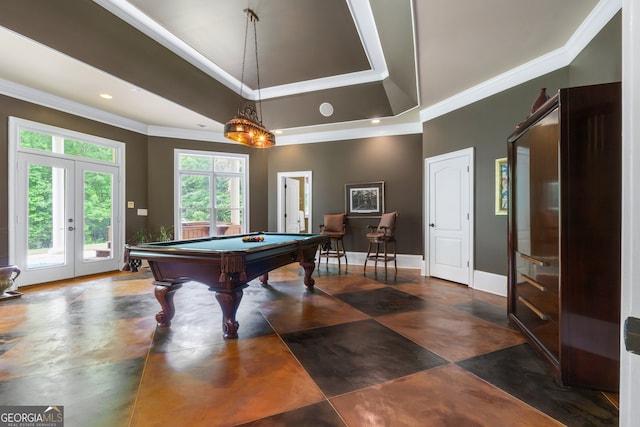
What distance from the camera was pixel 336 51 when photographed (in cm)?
425

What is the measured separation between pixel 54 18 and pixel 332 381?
4516 mm

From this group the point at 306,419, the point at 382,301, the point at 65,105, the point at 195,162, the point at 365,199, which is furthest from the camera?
the point at 195,162

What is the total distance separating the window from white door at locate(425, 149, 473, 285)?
4.26 m

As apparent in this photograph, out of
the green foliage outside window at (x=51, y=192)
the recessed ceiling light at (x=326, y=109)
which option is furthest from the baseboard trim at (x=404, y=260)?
the green foliage outside window at (x=51, y=192)

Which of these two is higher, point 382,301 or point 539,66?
point 539,66

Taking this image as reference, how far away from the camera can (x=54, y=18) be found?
3096 mm

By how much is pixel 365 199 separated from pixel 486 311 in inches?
137

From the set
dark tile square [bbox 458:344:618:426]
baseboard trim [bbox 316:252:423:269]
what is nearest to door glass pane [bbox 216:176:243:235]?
baseboard trim [bbox 316:252:423:269]

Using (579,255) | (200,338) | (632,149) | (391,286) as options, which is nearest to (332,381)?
(200,338)

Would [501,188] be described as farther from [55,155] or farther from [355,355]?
[55,155]

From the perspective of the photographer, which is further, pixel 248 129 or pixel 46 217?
pixel 46 217

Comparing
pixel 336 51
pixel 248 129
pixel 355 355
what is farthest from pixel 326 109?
pixel 355 355

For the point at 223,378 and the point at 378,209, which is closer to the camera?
the point at 223,378

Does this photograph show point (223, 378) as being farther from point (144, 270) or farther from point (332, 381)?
point (144, 270)
